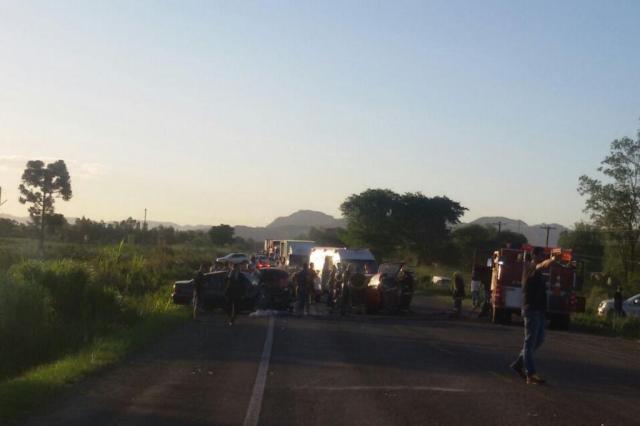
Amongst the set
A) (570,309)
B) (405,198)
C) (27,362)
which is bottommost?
(27,362)

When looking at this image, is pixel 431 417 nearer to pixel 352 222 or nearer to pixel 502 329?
pixel 502 329

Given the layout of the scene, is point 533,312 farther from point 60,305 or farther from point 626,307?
point 626,307

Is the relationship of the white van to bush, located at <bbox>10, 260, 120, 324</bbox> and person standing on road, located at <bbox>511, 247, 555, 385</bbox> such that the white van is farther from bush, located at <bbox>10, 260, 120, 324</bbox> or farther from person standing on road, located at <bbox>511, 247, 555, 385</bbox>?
person standing on road, located at <bbox>511, 247, 555, 385</bbox>

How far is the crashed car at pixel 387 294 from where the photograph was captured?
35.5m

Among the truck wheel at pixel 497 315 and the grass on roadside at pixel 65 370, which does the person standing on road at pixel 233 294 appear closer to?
the grass on roadside at pixel 65 370

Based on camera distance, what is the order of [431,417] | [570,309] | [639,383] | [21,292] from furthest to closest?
[570,309], [21,292], [639,383], [431,417]

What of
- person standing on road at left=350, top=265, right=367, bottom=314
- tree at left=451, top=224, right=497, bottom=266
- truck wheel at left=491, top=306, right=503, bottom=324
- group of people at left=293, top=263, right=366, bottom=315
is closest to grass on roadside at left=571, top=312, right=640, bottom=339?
truck wheel at left=491, top=306, right=503, bottom=324

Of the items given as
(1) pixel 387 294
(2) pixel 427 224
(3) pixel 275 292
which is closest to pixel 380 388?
(3) pixel 275 292

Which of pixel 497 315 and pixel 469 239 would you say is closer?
pixel 497 315

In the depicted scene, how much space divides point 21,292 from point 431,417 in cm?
1454

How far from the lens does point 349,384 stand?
1403cm

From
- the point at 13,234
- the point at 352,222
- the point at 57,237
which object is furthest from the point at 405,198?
the point at 13,234

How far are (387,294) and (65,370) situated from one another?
21057mm

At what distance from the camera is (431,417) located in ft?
37.0
